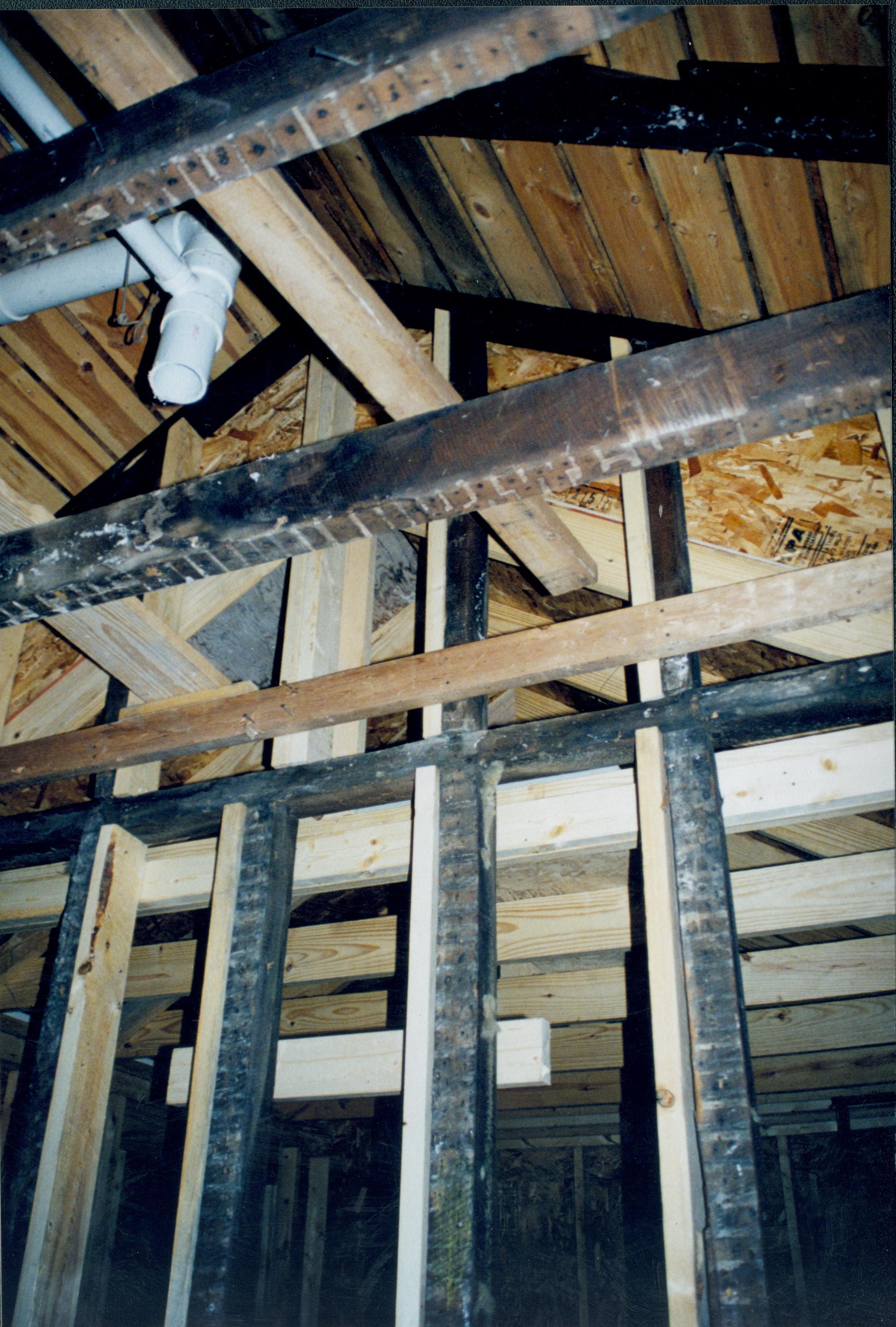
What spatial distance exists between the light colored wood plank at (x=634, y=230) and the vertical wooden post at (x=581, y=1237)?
5.33 metres

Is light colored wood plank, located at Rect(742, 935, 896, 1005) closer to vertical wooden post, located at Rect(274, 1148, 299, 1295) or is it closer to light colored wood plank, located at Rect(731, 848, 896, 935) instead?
light colored wood plank, located at Rect(731, 848, 896, 935)

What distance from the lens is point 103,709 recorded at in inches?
135

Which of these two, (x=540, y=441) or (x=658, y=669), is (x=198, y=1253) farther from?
(x=540, y=441)

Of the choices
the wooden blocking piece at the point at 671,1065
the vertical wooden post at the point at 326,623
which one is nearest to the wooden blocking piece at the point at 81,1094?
the vertical wooden post at the point at 326,623

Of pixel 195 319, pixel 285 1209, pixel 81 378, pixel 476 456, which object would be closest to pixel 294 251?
pixel 476 456

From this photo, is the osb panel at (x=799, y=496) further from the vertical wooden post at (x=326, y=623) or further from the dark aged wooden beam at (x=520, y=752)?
the vertical wooden post at (x=326, y=623)

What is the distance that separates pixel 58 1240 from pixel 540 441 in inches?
88.5

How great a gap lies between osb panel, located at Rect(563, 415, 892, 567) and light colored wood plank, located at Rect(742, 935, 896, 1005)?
1.45 m

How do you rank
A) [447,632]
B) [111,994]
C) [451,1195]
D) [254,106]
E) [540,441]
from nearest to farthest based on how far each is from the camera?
1. [254,106]
2. [540,441]
3. [451,1195]
4. [111,994]
5. [447,632]

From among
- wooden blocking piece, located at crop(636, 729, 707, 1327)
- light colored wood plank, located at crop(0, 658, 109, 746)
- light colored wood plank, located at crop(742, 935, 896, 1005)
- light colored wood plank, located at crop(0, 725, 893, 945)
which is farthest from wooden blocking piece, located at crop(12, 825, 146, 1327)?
light colored wood plank, located at crop(742, 935, 896, 1005)

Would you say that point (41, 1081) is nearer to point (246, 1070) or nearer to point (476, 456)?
point (246, 1070)

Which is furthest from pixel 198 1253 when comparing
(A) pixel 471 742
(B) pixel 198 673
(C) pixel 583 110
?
(C) pixel 583 110

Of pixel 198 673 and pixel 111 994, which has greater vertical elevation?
pixel 198 673

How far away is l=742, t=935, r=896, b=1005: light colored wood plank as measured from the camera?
3012 millimetres
